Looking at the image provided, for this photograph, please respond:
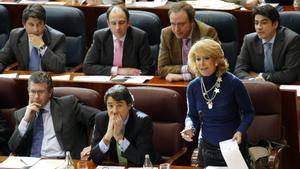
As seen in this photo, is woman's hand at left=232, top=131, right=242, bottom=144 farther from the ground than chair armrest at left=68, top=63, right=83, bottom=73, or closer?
farther from the ground

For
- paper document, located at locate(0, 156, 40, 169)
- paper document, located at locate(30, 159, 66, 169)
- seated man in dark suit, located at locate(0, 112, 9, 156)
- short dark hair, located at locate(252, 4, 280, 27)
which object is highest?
short dark hair, located at locate(252, 4, 280, 27)

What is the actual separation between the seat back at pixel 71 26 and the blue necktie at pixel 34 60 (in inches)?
20.3

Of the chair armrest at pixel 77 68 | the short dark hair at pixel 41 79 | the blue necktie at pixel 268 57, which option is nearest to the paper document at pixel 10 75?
the short dark hair at pixel 41 79

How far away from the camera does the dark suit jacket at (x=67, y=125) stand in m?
4.95

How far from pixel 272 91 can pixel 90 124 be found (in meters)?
1.19

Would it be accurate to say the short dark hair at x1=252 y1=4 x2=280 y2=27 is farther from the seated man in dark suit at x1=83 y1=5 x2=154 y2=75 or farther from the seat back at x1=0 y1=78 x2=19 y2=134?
the seat back at x1=0 y1=78 x2=19 y2=134

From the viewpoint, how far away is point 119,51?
6172 mm

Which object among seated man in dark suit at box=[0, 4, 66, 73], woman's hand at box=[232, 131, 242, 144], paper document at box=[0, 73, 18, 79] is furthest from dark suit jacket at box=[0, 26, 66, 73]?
woman's hand at box=[232, 131, 242, 144]

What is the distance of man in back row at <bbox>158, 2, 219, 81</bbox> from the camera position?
5.78 metres

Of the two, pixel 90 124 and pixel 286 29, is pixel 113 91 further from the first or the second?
pixel 286 29

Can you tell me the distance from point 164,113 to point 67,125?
634mm

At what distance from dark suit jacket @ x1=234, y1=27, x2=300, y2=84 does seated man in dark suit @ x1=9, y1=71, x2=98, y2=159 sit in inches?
53.0

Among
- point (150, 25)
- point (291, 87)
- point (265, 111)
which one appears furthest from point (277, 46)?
point (150, 25)

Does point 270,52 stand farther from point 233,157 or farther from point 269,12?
point 233,157
